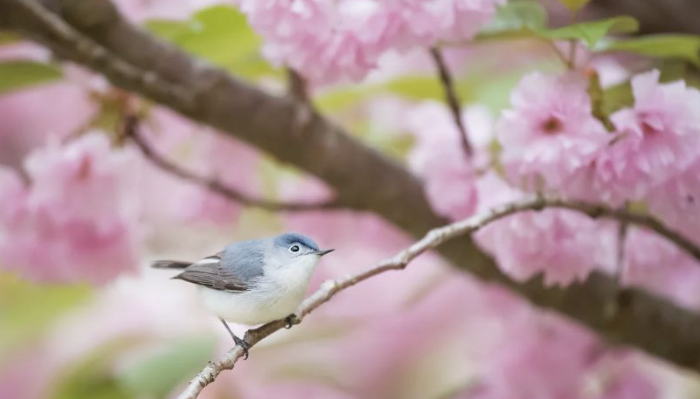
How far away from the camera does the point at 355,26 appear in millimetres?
480

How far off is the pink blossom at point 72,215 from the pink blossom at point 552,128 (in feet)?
1.08

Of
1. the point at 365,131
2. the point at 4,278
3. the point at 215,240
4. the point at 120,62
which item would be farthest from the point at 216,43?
the point at 4,278

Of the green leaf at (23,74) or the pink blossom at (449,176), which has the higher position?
the green leaf at (23,74)

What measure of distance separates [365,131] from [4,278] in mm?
514

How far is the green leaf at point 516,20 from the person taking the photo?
522 millimetres

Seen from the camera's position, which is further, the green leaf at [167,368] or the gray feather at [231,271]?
the green leaf at [167,368]

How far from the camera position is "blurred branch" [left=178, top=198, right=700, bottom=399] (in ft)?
1.07

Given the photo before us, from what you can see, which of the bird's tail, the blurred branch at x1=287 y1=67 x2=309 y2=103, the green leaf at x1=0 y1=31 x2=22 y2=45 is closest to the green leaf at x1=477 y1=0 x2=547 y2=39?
the blurred branch at x1=287 y1=67 x2=309 y2=103

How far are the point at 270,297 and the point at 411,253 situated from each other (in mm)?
73

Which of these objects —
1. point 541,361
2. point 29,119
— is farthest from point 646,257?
point 29,119

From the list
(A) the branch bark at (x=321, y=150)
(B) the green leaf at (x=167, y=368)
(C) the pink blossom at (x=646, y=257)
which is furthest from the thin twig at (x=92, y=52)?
(C) the pink blossom at (x=646, y=257)

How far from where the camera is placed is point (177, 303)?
117 cm

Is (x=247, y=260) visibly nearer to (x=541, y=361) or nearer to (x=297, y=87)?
(x=297, y=87)

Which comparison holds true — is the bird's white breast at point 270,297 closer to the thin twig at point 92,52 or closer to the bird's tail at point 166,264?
the bird's tail at point 166,264
